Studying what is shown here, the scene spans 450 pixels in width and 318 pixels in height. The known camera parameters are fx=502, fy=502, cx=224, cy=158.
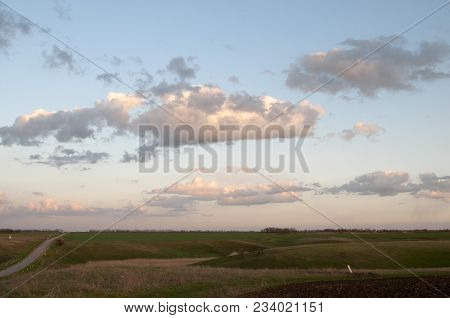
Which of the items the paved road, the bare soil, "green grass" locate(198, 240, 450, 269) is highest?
the bare soil

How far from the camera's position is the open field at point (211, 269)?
1335 inches

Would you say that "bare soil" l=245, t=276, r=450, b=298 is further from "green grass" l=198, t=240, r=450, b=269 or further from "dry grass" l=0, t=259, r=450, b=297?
"green grass" l=198, t=240, r=450, b=269

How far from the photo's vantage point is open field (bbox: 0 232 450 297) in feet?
111

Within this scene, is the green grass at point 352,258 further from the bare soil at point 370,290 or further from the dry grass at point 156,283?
the bare soil at point 370,290

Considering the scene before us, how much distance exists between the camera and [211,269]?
4644cm

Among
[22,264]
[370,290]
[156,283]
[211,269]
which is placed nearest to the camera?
[370,290]

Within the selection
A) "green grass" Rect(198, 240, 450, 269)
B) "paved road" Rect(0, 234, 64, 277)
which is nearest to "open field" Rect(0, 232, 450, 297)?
"green grass" Rect(198, 240, 450, 269)

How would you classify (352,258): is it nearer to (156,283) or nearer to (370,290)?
(156,283)

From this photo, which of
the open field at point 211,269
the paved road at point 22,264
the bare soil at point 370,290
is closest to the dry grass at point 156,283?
the open field at point 211,269

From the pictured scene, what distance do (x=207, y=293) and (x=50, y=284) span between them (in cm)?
1433

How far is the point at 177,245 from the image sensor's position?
117562 millimetres

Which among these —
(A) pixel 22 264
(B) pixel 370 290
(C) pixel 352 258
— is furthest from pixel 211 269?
(A) pixel 22 264

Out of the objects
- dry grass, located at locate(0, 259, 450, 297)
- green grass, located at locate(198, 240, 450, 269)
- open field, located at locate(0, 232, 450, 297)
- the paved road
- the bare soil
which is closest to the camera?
the bare soil
